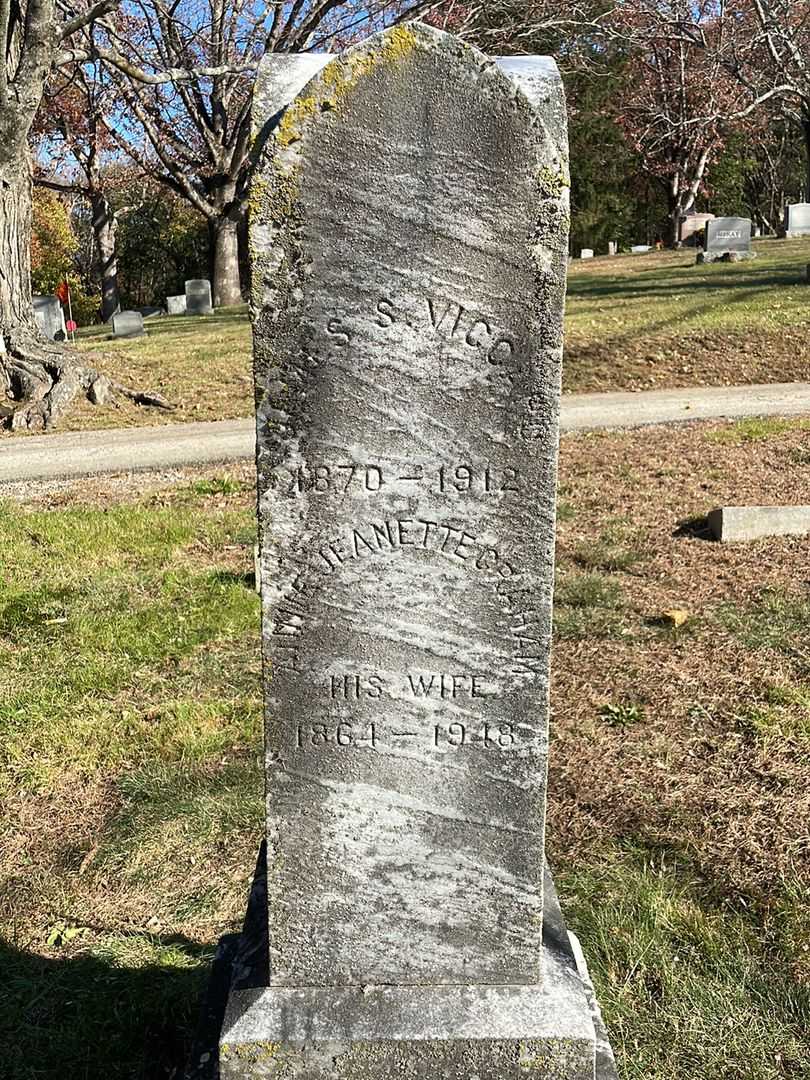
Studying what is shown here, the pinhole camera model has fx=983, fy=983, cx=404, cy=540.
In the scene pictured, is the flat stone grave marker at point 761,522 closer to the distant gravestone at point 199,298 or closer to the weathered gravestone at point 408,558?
the weathered gravestone at point 408,558

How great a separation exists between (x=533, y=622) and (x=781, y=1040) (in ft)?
5.18

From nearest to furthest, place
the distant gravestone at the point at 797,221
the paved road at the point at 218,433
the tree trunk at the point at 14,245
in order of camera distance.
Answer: the paved road at the point at 218,433 → the tree trunk at the point at 14,245 → the distant gravestone at the point at 797,221

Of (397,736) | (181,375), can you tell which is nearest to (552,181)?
(397,736)

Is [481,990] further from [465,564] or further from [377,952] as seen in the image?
[465,564]

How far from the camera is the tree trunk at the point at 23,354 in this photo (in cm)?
1236

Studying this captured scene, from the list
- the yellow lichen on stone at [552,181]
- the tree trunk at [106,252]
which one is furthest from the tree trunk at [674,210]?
the yellow lichen on stone at [552,181]

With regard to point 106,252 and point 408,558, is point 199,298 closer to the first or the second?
point 106,252

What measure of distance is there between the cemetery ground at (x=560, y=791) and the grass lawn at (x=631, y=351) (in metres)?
6.19

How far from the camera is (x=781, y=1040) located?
109 inches

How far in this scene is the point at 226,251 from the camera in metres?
26.6

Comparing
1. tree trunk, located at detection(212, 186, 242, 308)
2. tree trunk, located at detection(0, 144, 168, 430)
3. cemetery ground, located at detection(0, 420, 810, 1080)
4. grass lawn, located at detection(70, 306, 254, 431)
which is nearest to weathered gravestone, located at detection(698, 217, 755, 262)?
tree trunk, located at detection(212, 186, 242, 308)

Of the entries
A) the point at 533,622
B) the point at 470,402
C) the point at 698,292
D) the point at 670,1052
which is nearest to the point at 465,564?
the point at 533,622

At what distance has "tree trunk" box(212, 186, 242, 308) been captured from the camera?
1003 inches

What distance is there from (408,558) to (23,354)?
39.8 ft
